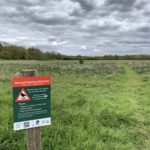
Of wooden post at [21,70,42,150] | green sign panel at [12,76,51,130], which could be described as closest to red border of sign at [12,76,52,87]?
green sign panel at [12,76,51,130]

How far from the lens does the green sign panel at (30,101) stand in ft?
9.92

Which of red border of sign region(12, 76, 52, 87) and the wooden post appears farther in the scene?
the wooden post

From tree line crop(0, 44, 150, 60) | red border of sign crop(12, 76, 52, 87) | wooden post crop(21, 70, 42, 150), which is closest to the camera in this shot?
red border of sign crop(12, 76, 52, 87)

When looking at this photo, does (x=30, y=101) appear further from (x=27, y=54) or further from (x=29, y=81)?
(x=27, y=54)

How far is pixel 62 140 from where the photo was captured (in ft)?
15.8

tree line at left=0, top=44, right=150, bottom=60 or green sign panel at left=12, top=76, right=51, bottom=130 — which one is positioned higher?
green sign panel at left=12, top=76, right=51, bottom=130

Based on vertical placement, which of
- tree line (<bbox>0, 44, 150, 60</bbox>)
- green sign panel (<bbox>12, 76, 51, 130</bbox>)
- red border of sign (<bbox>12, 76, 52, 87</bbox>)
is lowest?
tree line (<bbox>0, 44, 150, 60</bbox>)

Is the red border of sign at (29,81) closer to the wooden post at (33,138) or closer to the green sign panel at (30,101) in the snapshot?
the green sign panel at (30,101)

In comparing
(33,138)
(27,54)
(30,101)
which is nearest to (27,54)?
(27,54)

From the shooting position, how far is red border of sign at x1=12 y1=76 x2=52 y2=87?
2.98m

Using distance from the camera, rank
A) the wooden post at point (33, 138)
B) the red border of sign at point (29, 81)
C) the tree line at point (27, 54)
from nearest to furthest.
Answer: the red border of sign at point (29, 81), the wooden post at point (33, 138), the tree line at point (27, 54)

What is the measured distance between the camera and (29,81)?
3057mm

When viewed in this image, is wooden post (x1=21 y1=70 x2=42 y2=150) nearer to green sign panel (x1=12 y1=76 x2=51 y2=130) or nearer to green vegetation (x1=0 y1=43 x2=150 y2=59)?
green sign panel (x1=12 y1=76 x2=51 y2=130)

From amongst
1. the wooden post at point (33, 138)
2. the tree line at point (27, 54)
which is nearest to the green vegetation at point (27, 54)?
the tree line at point (27, 54)
